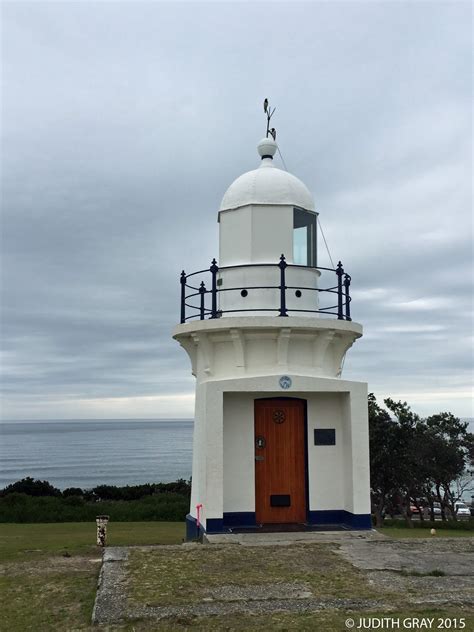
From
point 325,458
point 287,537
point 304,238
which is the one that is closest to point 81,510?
point 325,458

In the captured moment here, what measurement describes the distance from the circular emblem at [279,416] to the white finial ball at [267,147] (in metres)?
5.73

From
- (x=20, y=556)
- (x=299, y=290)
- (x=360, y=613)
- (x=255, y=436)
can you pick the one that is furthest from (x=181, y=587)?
(x=299, y=290)

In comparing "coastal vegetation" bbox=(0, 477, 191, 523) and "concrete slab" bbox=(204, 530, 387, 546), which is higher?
"concrete slab" bbox=(204, 530, 387, 546)

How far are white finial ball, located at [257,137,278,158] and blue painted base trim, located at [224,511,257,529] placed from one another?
24.8 feet

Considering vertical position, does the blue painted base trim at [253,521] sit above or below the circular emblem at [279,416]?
below

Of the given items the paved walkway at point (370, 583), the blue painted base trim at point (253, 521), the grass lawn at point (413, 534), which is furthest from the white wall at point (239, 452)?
Answer: the grass lawn at point (413, 534)

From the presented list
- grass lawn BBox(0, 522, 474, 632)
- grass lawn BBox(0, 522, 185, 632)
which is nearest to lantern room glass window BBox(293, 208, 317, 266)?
grass lawn BBox(0, 522, 474, 632)

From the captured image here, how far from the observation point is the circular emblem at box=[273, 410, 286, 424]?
1224cm

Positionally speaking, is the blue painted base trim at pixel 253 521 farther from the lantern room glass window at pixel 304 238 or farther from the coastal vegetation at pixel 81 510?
the coastal vegetation at pixel 81 510

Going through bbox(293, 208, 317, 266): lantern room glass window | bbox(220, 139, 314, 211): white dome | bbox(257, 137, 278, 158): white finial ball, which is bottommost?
bbox(293, 208, 317, 266): lantern room glass window

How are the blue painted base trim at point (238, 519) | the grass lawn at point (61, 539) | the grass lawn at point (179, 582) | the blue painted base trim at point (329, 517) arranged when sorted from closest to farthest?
the grass lawn at point (179, 582) < the grass lawn at point (61, 539) < the blue painted base trim at point (238, 519) < the blue painted base trim at point (329, 517)

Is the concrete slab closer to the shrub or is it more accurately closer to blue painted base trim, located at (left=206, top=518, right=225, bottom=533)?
blue painted base trim, located at (left=206, top=518, right=225, bottom=533)

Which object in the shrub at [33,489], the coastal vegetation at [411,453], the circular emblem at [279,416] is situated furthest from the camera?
the coastal vegetation at [411,453]

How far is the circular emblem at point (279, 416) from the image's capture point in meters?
12.2
